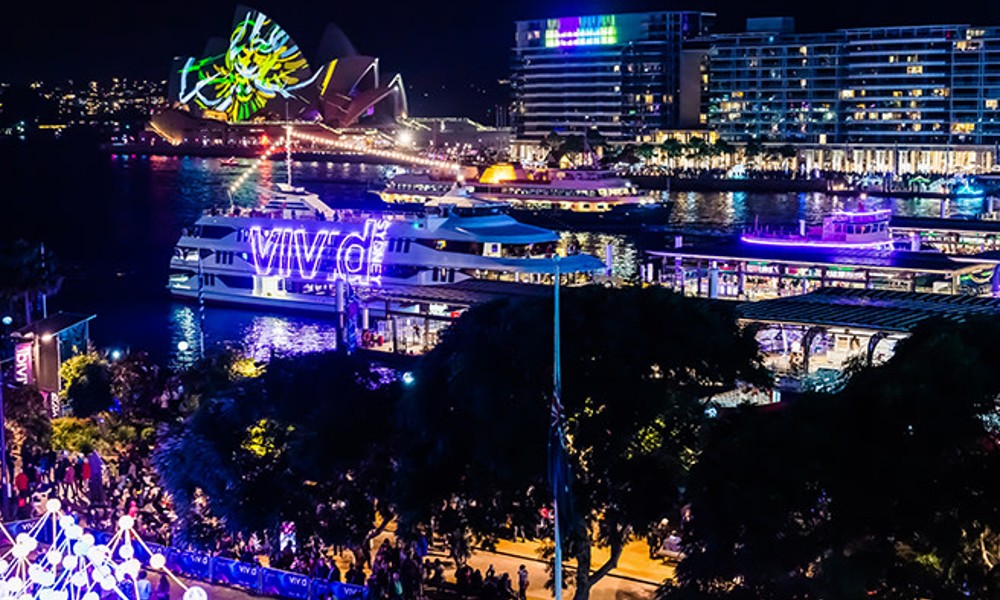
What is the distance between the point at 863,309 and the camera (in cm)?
1662

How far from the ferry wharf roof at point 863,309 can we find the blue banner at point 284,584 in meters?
6.60

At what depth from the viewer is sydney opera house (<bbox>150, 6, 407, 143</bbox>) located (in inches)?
3529

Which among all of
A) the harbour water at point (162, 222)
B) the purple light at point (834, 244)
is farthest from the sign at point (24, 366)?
the purple light at point (834, 244)

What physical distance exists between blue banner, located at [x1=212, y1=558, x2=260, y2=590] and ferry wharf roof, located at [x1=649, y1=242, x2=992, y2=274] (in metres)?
17.9

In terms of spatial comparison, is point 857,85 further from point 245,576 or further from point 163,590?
point 163,590

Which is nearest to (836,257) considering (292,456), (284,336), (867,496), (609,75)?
(284,336)

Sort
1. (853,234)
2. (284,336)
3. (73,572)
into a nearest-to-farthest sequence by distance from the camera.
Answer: (73,572), (284,336), (853,234)

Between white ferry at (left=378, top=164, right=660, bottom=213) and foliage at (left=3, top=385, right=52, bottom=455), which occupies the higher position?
white ferry at (left=378, top=164, right=660, bottom=213)

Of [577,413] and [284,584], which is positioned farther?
[284,584]

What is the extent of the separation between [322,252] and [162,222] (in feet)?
81.3

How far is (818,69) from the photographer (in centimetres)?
8125

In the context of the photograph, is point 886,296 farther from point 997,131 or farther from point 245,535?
point 997,131

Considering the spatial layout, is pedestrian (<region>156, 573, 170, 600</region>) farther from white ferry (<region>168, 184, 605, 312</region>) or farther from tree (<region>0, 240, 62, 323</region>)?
white ferry (<region>168, 184, 605, 312</region>)

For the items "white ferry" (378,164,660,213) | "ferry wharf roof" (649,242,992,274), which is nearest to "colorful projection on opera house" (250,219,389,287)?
"ferry wharf roof" (649,242,992,274)
